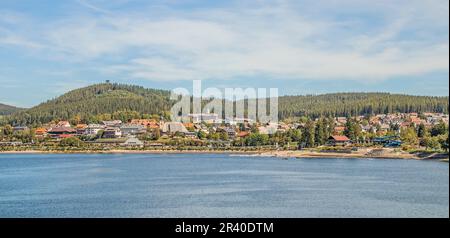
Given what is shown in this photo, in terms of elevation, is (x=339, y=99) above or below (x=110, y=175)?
above

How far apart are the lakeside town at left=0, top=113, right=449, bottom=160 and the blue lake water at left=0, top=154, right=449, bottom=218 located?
1169cm

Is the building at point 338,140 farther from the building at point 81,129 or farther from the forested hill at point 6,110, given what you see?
the forested hill at point 6,110

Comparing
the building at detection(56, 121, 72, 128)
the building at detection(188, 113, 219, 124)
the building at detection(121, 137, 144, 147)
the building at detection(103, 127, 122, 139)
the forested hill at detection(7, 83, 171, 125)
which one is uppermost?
the forested hill at detection(7, 83, 171, 125)

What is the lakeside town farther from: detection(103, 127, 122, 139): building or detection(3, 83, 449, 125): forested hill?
detection(3, 83, 449, 125): forested hill

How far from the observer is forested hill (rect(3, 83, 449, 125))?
4088cm

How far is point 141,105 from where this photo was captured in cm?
4275

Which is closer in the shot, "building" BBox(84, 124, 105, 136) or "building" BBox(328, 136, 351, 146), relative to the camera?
"building" BBox(328, 136, 351, 146)

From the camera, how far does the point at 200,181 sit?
12.9 metres

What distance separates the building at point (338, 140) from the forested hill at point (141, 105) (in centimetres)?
1355

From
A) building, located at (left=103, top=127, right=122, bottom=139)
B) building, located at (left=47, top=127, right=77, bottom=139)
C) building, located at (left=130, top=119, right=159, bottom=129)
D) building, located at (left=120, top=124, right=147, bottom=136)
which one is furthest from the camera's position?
building, located at (left=130, top=119, right=159, bottom=129)

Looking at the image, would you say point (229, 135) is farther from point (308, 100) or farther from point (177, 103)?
point (308, 100)

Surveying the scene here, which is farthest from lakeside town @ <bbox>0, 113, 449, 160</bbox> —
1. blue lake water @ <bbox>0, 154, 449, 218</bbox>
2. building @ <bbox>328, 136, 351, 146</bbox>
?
blue lake water @ <bbox>0, 154, 449, 218</bbox>

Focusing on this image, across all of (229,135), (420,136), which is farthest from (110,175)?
(229,135)

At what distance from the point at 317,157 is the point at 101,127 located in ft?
55.6
